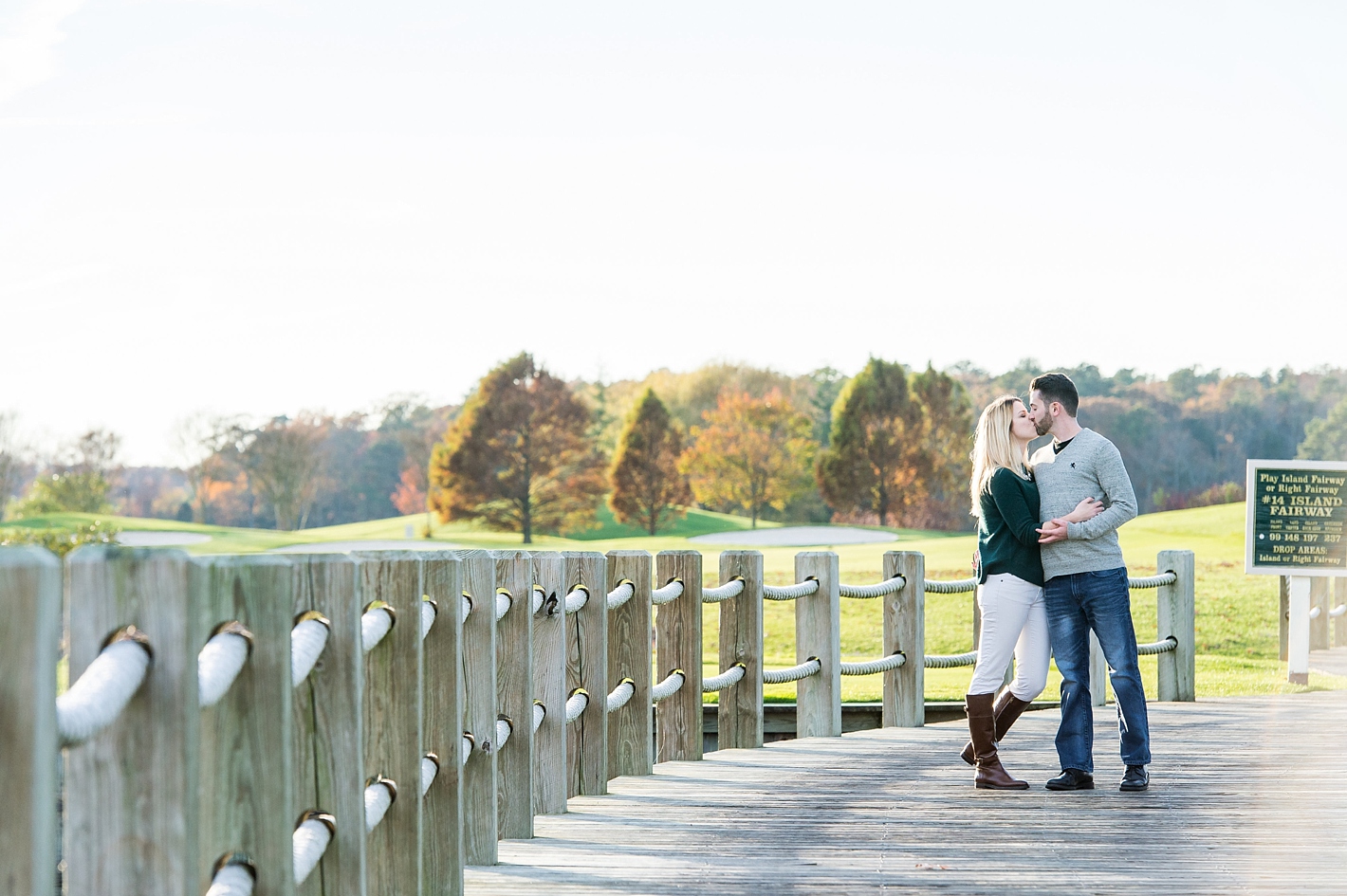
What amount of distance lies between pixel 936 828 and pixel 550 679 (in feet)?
5.34

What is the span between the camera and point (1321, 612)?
1576 centimetres

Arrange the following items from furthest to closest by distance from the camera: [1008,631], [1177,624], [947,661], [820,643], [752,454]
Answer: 1. [752,454]
2. [1177,624]
3. [947,661]
4. [820,643]
5. [1008,631]

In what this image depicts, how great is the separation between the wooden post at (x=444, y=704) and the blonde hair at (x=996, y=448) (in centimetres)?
285

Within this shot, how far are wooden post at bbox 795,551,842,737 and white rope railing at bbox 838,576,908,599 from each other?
16 cm

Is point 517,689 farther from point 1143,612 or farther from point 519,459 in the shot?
point 519,459

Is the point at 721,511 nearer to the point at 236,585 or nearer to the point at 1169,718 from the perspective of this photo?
the point at 1169,718

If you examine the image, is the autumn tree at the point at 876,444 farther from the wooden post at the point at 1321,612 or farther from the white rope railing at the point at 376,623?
the white rope railing at the point at 376,623

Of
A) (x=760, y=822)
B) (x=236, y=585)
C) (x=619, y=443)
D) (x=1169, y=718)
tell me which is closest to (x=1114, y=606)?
(x=760, y=822)

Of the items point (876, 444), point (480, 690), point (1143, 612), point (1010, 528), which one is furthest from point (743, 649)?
point (876, 444)

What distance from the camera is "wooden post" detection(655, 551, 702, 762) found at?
681 cm

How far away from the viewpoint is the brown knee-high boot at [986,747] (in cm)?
593

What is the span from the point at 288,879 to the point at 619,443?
50401 mm

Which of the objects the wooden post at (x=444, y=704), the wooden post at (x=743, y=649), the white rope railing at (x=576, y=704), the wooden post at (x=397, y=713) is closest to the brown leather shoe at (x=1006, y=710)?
the wooden post at (x=743, y=649)

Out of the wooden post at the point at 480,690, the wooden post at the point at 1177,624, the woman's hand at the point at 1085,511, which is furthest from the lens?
the wooden post at the point at 1177,624
